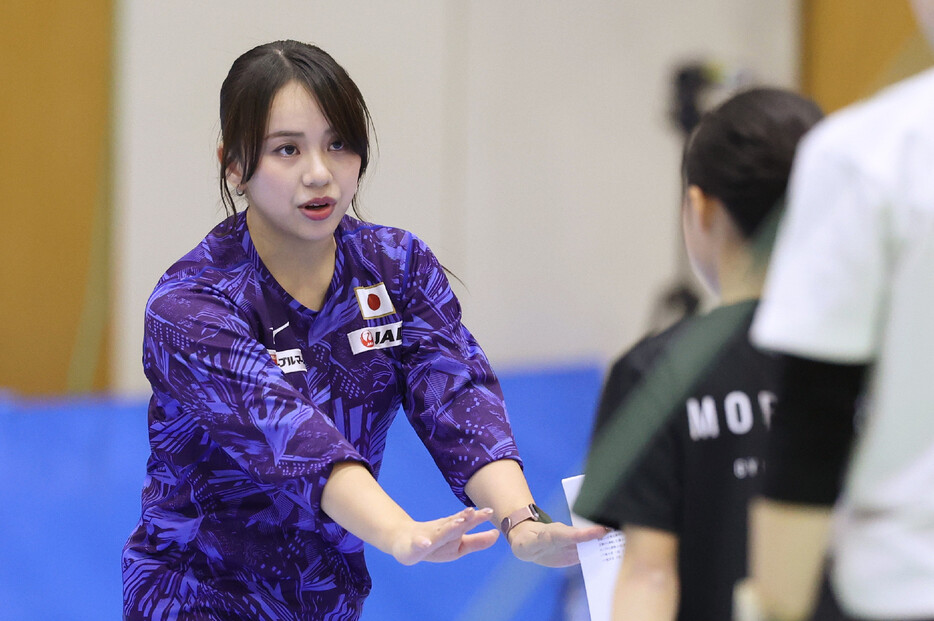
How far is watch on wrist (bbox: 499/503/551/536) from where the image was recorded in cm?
100

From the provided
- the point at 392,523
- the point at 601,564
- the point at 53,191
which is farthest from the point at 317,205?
the point at 53,191

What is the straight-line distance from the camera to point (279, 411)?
37.1 inches

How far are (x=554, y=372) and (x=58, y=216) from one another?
1287mm

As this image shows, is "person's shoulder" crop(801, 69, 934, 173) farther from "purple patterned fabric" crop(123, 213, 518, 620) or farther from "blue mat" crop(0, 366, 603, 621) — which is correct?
"blue mat" crop(0, 366, 603, 621)

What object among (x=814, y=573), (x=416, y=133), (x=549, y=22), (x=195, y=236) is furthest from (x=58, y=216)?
(x=814, y=573)

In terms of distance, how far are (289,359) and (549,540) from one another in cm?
29

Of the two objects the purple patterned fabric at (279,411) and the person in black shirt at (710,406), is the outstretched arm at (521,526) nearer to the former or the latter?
the purple patterned fabric at (279,411)

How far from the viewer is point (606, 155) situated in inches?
128

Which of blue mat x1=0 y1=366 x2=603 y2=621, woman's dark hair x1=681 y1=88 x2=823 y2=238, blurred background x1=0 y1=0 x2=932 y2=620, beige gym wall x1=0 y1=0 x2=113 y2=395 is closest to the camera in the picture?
woman's dark hair x1=681 y1=88 x2=823 y2=238

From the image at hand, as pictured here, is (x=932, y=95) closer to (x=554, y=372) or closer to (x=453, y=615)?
(x=453, y=615)

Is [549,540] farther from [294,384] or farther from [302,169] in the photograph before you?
[302,169]

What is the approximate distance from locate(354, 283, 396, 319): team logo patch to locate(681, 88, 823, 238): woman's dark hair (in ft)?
1.42

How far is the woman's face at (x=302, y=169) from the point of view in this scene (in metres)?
0.99

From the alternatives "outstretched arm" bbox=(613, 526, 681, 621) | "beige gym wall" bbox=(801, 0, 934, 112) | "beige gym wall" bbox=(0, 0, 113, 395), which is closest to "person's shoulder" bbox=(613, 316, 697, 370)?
"outstretched arm" bbox=(613, 526, 681, 621)
